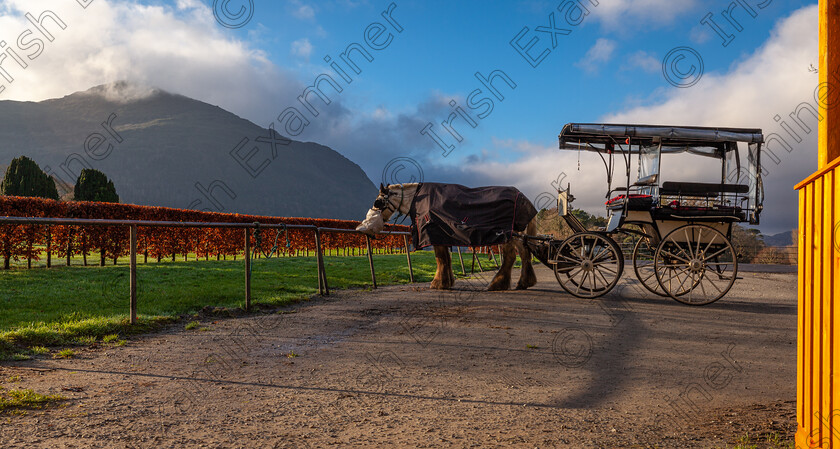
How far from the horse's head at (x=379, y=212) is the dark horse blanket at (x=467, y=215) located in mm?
926

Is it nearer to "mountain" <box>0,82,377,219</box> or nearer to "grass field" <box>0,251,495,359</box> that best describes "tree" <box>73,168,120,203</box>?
"grass field" <box>0,251,495,359</box>

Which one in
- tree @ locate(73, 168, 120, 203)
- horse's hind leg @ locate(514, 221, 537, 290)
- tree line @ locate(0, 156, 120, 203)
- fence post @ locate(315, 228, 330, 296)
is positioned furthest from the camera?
tree line @ locate(0, 156, 120, 203)

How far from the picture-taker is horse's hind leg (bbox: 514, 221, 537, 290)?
9.96m

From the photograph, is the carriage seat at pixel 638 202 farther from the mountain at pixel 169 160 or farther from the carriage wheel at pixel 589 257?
the mountain at pixel 169 160

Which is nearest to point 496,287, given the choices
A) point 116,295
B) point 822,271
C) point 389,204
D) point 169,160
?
point 389,204

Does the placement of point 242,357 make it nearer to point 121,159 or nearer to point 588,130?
point 588,130

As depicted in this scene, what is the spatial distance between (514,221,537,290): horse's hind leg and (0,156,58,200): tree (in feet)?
137

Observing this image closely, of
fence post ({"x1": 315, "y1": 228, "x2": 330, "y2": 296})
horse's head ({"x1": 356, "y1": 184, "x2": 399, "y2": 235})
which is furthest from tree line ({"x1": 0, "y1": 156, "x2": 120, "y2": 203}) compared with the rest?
fence post ({"x1": 315, "y1": 228, "x2": 330, "y2": 296})

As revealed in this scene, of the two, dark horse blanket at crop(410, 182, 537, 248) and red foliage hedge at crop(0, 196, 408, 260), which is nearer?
dark horse blanket at crop(410, 182, 537, 248)

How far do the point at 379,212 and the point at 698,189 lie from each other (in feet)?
19.4

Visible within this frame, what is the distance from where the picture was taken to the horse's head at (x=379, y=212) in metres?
10.5

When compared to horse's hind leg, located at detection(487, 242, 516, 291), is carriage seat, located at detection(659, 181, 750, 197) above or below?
above

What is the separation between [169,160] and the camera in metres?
148

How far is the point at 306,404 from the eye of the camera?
10.7 feet
